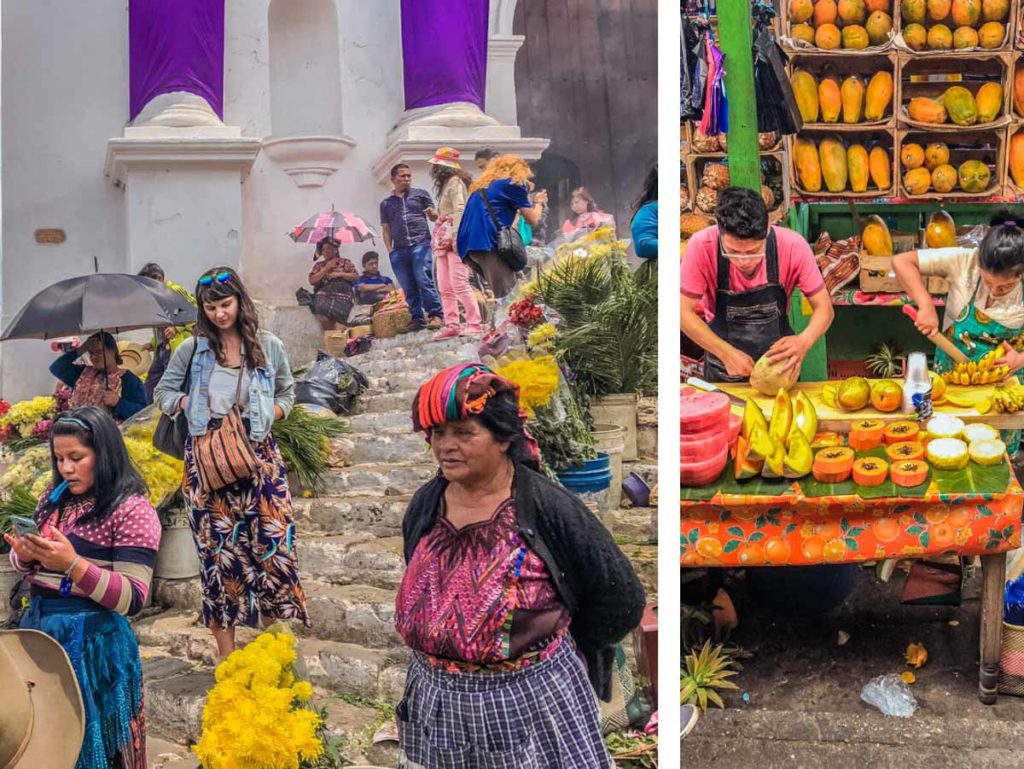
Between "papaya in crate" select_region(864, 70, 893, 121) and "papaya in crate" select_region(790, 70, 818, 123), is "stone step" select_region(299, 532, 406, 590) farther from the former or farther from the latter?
"papaya in crate" select_region(864, 70, 893, 121)

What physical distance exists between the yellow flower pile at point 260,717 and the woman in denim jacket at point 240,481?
11 cm

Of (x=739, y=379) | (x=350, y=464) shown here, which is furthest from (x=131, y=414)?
(x=739, y=379)

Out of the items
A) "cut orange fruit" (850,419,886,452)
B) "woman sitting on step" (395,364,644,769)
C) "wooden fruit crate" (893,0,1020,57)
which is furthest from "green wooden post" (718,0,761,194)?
"woman sitting on step" (395,364,644,769)

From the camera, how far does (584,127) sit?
268cm

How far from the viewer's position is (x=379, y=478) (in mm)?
A: 2674

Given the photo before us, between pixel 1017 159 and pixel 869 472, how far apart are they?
2.91 ft

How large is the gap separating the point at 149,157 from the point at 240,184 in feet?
0.71

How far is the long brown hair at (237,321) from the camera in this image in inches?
104

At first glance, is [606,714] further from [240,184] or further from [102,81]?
[102,81]

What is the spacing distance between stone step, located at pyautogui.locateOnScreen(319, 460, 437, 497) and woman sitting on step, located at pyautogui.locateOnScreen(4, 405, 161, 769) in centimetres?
43

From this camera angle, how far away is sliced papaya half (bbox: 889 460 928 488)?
110 inches

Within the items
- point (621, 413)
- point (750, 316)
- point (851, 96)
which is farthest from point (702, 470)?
point (851, 96)

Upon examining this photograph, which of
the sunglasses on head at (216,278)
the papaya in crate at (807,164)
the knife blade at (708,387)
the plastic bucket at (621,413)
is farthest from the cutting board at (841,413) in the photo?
the sunglasses on head at (216,278)

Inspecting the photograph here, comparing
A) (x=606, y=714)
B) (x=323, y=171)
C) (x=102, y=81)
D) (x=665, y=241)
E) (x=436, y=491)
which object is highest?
(x=102, y=81)
